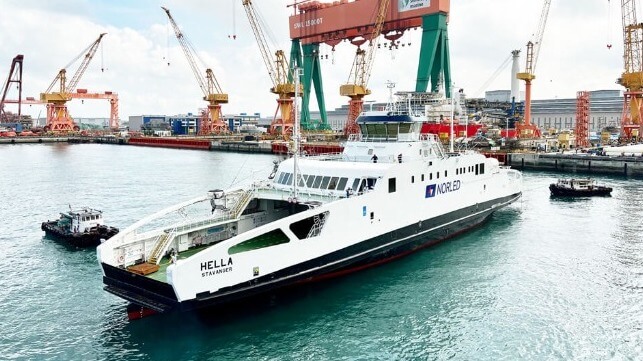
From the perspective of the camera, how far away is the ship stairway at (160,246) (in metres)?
19.1

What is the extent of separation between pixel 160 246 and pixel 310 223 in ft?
20.8

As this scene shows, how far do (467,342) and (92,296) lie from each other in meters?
15.6

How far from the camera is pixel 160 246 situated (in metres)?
19.7

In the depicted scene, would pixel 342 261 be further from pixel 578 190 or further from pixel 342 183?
pixel 578 190

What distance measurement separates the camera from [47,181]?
55812 millimetres

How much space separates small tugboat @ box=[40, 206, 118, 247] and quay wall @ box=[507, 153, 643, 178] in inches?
2399

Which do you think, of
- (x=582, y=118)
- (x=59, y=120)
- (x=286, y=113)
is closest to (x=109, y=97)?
(x=59, y=120)

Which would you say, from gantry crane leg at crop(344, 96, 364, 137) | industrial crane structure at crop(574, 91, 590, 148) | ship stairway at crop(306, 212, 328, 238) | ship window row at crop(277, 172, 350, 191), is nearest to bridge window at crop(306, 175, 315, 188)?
ship window row at crop(277, 172, 350, 191)

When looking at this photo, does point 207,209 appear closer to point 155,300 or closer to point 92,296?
point 92,296

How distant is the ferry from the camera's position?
683 inches

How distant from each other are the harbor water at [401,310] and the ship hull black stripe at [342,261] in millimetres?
709

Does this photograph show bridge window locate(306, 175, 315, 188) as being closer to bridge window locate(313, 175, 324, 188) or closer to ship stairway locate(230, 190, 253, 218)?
bridge window locate(313, 175, 324, 188)

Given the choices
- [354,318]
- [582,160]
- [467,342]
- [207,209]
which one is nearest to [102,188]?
[207,209]

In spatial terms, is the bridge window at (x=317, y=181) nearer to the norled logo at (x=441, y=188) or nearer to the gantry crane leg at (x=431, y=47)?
the norled logo at (x=441, y=188)
